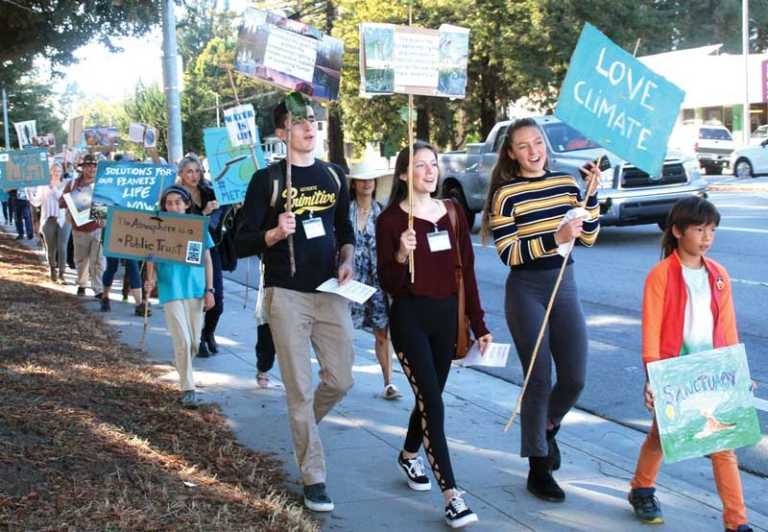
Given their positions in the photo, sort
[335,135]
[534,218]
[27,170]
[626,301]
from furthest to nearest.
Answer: [335,135] < [27,170] < [626,301] < [534,218]

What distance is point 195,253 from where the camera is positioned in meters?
7.11

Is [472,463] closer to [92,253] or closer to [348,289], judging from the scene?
[348,289]

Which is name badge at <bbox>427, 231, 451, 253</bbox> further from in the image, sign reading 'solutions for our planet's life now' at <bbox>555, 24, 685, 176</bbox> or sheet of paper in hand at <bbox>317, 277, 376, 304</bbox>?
sign reading 'solutions for our planet's life now' at <bbox>555, 24, 685, 176</bbox>

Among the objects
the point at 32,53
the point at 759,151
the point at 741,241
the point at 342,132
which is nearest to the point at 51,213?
the point at 32,53

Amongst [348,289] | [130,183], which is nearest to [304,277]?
[348,289]

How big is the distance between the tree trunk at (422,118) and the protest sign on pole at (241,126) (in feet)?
89.6

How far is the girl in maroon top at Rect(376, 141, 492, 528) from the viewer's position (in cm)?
456

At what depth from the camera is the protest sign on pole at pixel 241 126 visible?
9.50 meters

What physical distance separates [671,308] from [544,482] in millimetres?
1145

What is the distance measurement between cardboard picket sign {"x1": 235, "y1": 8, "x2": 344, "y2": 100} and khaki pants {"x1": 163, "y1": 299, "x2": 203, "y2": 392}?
2.31 meters

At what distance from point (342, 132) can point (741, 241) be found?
101ft

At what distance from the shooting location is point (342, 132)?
44000 mm

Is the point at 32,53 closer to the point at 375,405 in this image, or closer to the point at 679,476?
the point at 375,405

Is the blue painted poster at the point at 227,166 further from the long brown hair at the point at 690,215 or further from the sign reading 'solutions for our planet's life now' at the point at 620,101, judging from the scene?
the long brown hair at the point at 690,215
